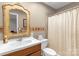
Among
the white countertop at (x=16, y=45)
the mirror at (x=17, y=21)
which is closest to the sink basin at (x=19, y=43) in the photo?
the white countertop at (x=16, y=45)

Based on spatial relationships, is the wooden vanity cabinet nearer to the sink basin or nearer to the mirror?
the sink basin

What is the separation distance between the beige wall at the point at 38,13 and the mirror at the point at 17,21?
10cm

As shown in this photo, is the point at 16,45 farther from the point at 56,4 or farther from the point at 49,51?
the point at 56,4

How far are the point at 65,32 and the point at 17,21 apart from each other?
0.69m

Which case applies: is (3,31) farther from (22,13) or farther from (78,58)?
(78,58)

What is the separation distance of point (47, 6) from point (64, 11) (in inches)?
10.0

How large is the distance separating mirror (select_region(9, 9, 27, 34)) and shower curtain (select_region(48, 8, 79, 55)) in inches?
14.5

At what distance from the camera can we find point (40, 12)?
4.08 ft

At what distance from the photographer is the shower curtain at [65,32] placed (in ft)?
4.04

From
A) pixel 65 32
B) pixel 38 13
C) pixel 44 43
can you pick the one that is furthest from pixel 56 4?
pixel 44 43

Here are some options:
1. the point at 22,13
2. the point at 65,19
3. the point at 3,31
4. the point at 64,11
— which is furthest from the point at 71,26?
the point at 3,31

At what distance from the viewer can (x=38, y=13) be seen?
123 cm

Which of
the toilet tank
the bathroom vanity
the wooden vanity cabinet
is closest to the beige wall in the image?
the bathroom vanity

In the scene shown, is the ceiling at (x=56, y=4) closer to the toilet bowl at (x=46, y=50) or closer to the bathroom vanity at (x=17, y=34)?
the bathroom vanity at (x=17, y=34)
